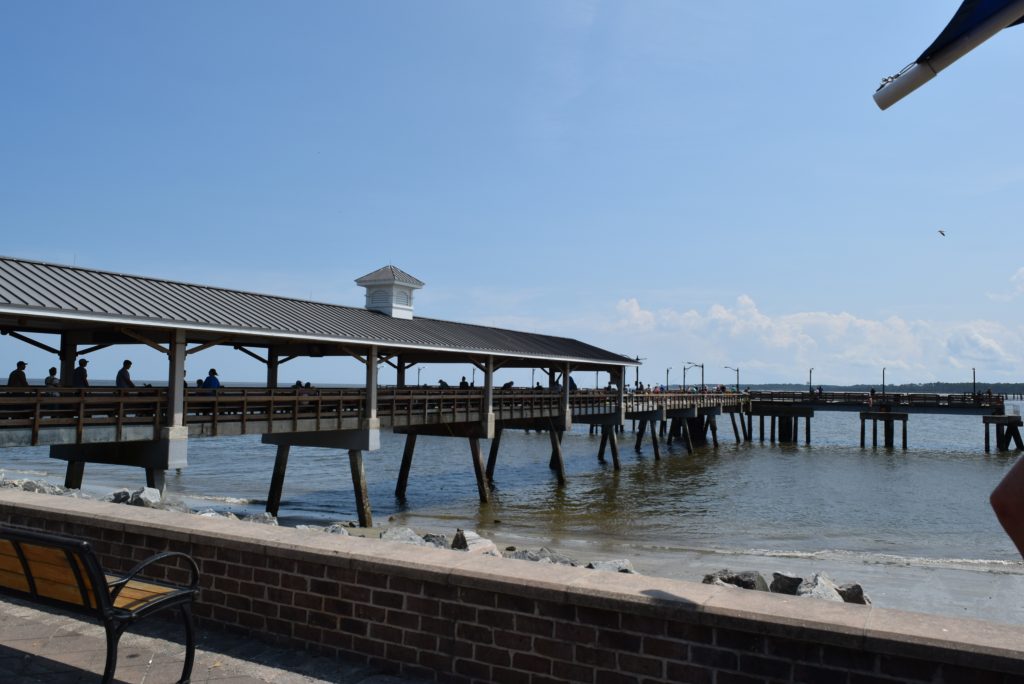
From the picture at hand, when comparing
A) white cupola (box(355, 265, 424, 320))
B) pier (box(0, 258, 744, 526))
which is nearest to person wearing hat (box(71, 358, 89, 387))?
pier (box(0, 258, 744, 526))

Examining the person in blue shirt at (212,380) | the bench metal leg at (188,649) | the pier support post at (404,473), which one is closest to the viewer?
the bench metal leg at (188,649)

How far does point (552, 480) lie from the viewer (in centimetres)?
3491

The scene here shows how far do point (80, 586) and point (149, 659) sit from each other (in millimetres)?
984

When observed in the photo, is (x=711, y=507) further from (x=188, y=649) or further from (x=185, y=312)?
(x=188, y=649)

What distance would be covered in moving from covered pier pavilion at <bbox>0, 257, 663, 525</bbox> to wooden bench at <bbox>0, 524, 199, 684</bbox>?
9308 mm

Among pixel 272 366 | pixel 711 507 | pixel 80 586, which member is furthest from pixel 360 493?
pixel 80 586

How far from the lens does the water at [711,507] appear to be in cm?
1666

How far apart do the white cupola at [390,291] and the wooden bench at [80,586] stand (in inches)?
889

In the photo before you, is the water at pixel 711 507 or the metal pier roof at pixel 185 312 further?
the water at pixel 711 507

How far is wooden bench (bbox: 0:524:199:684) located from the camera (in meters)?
3.91

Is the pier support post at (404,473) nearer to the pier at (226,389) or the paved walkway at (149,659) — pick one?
the pier at (226,389)

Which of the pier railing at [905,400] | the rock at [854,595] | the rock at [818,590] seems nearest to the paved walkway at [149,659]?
the rock at [818,590]

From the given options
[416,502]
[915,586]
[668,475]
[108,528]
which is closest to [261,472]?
[416,502]

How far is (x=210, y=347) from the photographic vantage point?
55.6ft
